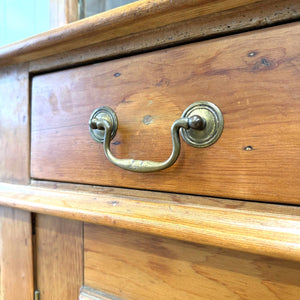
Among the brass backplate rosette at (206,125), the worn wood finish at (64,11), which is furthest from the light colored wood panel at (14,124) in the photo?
the brass backplate rosette at (206,125)

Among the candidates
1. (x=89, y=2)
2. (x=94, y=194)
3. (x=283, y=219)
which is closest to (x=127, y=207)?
(x=94, y=194)

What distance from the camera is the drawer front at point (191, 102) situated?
233mm

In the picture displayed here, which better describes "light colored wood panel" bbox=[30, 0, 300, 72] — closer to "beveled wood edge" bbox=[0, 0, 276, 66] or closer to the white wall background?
"beveled wood edge" bbox=[0, 0, 276, 66]

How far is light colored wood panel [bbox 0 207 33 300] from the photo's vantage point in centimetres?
40

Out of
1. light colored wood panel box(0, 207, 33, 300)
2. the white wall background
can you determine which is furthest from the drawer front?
the white wall background

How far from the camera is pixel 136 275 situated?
1.07ft

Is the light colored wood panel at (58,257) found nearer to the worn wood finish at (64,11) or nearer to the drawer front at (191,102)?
the drawer front at (191,102)

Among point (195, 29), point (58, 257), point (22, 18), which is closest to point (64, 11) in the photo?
point (22, 18)

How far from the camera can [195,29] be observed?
0.27 meters

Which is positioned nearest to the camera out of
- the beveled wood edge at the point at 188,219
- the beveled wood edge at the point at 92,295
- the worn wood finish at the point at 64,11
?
the beveled wood edge at the point at 188,219

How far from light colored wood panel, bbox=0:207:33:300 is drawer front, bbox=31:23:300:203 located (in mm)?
117

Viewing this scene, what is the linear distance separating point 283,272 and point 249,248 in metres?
0.06

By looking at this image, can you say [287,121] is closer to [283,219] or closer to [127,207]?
[283,219]

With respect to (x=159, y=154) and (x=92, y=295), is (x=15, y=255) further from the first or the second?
(x=159, y=154)
